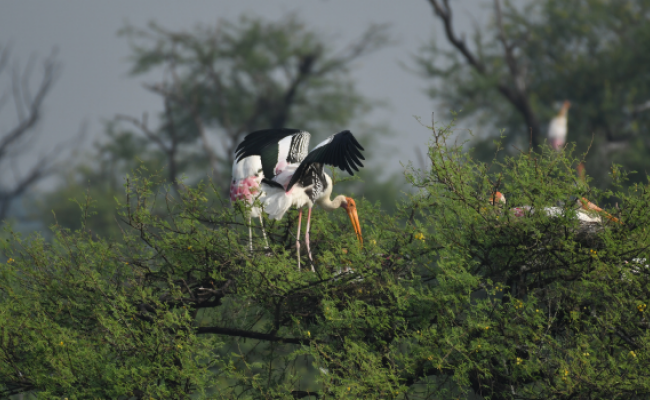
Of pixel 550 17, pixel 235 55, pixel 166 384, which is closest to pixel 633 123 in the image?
pixel 550 17

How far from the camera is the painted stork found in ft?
17.4

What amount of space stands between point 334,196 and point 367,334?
2232mm

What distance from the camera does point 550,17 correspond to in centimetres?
2236

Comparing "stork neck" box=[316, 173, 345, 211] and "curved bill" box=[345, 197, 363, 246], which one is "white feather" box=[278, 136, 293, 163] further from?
"curved bill" box=[345, 197, 363, 246]

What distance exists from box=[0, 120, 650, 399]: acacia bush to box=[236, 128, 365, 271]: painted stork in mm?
617

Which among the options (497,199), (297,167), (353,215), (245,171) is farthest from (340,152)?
(245,171)

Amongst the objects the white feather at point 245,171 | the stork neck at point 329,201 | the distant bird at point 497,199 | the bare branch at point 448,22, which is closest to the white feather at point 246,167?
the white feather at point 245,171

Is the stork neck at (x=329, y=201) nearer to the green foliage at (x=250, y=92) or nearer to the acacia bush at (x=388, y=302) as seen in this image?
the acacia bush at (x=388, y=302)

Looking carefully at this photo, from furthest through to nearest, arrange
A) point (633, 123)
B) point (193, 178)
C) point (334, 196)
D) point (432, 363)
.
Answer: point (193, 178) < point (633, 123) < point (334, 196) < point (432, 363)

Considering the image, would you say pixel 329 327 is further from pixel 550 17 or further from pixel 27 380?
pixel 550 17

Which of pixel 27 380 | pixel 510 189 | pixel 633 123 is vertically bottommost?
pixel 27 380

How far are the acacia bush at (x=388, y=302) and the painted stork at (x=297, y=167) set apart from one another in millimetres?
617

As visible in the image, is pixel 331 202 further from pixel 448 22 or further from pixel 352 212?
pixel 448 22

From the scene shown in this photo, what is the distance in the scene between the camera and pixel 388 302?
462 centimetres
